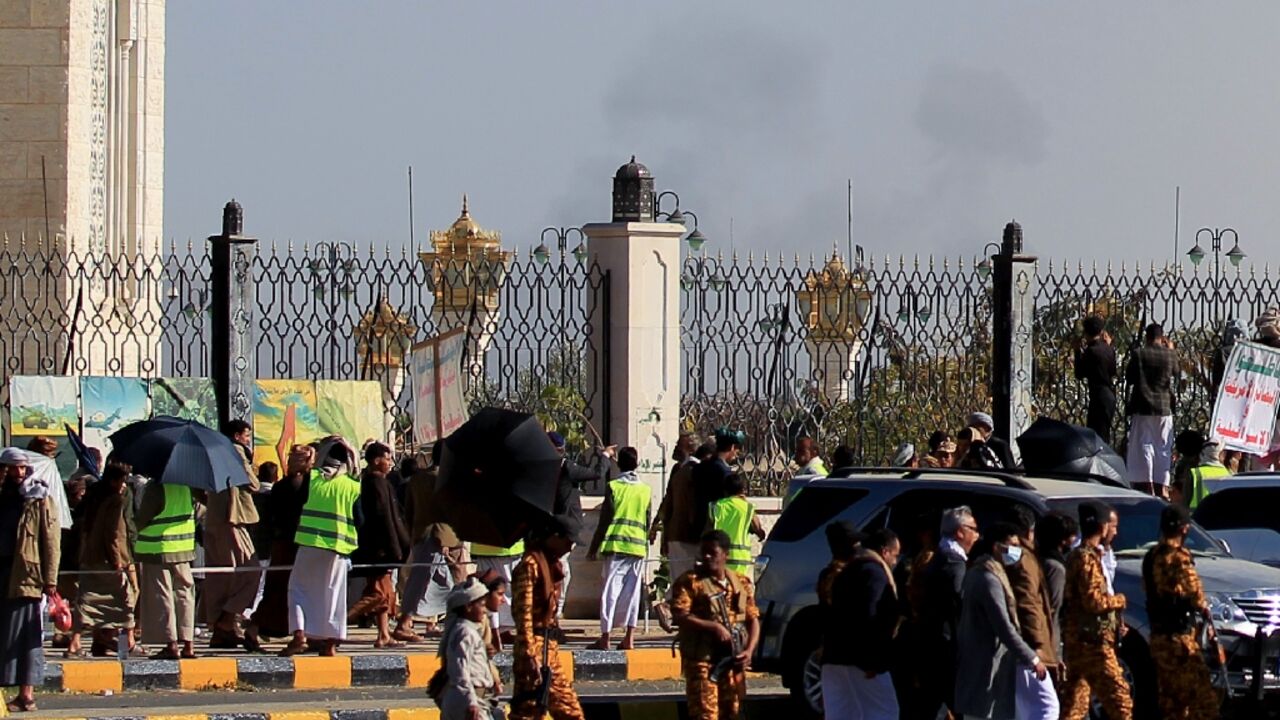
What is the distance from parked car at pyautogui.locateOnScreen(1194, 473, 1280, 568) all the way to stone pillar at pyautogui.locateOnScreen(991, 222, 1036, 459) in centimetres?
470

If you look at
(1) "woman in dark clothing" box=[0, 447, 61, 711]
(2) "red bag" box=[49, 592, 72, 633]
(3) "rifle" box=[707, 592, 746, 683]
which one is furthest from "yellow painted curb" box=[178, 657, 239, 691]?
(3) "rifle" box=[707, 592, 746, 683]

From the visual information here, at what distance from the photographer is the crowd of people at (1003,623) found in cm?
1262

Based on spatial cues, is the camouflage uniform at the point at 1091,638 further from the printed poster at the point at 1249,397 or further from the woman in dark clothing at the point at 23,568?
the printed poster at the point at 1249,397

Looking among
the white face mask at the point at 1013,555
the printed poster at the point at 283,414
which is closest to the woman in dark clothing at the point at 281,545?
the printed poster at the point at 283,414

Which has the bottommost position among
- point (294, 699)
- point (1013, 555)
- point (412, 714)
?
point (294, 699)

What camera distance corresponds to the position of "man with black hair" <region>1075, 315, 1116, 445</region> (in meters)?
21.0

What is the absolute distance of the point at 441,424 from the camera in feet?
64.7

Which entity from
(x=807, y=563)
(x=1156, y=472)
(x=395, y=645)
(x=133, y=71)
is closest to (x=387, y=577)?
(x=395, y=645)

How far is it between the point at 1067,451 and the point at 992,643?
615cm

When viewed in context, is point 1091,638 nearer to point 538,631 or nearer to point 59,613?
point 538,631

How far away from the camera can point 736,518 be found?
17.8m

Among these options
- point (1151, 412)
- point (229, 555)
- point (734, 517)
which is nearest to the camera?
point (734, 517)

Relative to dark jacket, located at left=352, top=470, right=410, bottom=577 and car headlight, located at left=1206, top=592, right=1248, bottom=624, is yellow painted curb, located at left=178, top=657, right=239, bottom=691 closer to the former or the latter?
dark jacket, located at left=352, top=470, right=410, bottom=577

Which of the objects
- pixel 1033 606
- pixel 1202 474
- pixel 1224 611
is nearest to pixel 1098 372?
pixel 1202 474
